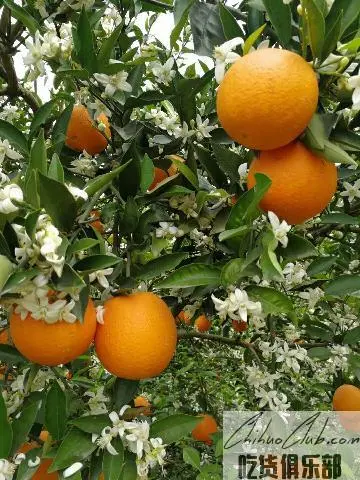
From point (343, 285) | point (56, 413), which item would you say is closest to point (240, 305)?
point (56, 413)

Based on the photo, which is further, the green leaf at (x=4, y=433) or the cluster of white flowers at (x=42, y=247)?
the green leaf at (x=4, y=433)

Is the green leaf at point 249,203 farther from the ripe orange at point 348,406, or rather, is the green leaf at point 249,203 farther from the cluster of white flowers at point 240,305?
the ripe orange at point 348,406

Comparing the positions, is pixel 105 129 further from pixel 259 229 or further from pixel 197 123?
pixel 259 229

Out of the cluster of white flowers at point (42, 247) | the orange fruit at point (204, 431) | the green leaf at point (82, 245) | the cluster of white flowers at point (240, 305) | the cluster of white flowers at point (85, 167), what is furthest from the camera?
the orange fruit at point (204, 431)

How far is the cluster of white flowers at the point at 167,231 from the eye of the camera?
1298mm

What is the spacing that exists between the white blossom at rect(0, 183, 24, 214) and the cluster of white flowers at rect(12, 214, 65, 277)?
3 cm

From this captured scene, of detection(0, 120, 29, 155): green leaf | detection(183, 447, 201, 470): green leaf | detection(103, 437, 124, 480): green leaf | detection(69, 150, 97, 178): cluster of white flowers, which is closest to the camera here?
detection(103, 437, 124, 480): green leaf

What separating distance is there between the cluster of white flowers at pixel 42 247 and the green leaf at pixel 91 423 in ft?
1.66

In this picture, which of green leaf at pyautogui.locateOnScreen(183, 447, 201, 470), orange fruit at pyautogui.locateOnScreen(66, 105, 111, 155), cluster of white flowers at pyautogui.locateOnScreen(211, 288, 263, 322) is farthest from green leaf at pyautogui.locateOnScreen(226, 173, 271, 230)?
green leaf at pyautogui.locateOnScreen(183, 447, 201, 470)

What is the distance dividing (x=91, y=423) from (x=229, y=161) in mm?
666

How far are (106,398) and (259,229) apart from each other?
73cm

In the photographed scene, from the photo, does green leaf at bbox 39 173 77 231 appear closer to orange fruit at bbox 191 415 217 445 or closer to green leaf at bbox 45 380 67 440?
green leaf at bbox 45 380 67 440

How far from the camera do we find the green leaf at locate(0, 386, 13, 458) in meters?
1.09

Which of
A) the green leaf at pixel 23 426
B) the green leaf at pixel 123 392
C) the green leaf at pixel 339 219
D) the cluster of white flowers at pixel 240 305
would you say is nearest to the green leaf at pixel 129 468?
the green leaf at pixel 123 392
